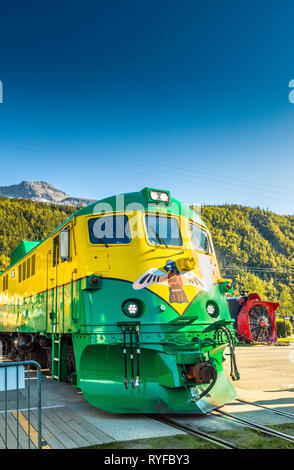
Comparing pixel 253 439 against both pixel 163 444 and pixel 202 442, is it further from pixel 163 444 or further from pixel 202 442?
pixel 163 444

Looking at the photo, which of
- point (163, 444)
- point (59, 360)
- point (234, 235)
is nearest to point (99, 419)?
point (163, 444)

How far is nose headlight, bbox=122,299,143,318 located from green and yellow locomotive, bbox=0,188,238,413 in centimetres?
2

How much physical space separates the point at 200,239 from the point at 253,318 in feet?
55.4

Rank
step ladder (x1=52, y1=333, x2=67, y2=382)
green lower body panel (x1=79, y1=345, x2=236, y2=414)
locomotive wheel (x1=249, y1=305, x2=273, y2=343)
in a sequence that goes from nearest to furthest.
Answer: green lower body panel (x1=79, y1=345, x2=236, y2=414), step ladder (x1=52, y1=333, x2=67, y2=382), locomotive wheel (x1=249, y1=305, x2=273, y2=343)

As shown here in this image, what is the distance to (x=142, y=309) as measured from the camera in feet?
24.1

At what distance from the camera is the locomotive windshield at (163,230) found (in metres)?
8.04

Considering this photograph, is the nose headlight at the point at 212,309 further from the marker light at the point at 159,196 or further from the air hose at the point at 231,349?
the marker light at the point at 159,196

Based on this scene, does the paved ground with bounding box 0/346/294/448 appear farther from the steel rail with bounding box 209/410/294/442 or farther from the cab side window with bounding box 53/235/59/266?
the cab side window with bounding box 53/235/59/266

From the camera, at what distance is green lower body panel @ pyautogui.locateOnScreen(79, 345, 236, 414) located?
6.98 meters

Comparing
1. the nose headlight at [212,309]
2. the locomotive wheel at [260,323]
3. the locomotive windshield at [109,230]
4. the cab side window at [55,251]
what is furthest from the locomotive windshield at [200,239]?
the locomotive wheel at [260,323]

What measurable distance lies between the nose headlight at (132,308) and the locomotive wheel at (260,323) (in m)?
18.2

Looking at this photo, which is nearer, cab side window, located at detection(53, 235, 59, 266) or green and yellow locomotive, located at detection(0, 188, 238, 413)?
green and yellow locomotive, located at detection(0, 188, 238, 413)

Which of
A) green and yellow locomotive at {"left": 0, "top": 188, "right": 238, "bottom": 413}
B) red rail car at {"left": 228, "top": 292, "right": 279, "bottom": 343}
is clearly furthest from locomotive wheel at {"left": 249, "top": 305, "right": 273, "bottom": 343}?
green and yellow locomotive at {"left": 0, "top": 188, "right": 238, "bottom": 413}
